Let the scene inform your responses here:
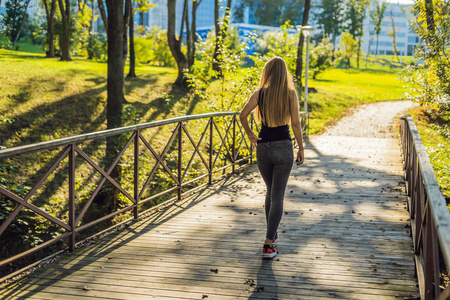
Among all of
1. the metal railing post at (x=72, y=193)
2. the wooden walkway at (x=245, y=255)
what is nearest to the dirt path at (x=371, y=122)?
the wooden walkway at (x=245, y=255)

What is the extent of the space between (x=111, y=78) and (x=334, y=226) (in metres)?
7.35

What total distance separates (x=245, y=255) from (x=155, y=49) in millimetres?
45984

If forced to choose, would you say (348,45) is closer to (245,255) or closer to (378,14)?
(378,14)

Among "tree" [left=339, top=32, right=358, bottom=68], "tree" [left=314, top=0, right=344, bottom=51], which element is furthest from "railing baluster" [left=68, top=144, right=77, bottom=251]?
"tree" [left=314, top=0, right=344, bottom=51]

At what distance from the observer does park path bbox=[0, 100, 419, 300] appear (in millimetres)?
4125

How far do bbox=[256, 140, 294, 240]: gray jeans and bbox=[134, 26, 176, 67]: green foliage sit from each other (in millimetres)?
40911

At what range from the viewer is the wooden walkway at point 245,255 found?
4125 mm

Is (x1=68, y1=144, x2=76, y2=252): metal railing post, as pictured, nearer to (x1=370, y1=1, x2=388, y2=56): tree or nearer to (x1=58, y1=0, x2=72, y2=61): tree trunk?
(x1=58, y1=0, x2=72, y2=61): tree trunk

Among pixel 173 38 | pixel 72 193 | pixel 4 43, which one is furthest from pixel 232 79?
pixel 4 43

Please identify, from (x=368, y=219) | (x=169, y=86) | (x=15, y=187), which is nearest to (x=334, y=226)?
(x=368, y=219)

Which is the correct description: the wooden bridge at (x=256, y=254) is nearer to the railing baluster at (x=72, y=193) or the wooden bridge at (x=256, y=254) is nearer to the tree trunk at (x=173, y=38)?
the railing baluster at (x=72, y=193)

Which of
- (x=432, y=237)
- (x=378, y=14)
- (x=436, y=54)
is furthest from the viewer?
(x=378, y=14)

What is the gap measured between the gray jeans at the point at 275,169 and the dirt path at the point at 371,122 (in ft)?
54.6

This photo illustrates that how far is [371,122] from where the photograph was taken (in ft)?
82.2
